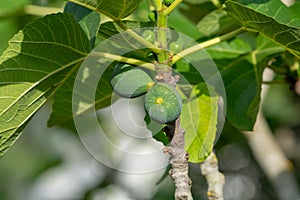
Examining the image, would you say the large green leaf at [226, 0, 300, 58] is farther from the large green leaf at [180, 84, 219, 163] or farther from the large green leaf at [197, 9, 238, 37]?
the large green leaf at [197, 9, 238, 37]

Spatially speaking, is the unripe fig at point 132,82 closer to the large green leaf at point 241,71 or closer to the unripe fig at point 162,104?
the unripe fig at point 162,104

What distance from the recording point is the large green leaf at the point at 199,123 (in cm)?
107

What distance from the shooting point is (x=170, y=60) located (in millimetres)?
981

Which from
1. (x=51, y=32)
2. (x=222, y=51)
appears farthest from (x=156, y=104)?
(x=222, y=51)

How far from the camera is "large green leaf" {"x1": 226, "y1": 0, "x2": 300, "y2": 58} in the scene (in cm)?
97

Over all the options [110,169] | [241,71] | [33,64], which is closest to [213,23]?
[241,71]

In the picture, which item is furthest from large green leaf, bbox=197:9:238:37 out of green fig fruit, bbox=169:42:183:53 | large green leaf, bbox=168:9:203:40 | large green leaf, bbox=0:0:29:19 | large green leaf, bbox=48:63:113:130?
large green leaf, bbox=0:0:29:19

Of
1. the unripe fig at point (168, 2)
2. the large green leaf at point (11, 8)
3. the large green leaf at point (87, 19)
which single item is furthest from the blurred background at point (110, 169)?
the unripe fig at point (168, 2)

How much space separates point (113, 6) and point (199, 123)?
0.25 meters

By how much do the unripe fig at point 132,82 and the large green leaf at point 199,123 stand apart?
15 cm

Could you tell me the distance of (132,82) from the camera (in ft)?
3.09

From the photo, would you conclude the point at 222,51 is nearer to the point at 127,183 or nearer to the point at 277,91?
the point at 127,183

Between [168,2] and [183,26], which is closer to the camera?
[168,2]

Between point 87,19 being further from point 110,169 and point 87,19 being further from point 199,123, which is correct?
point 110,169
